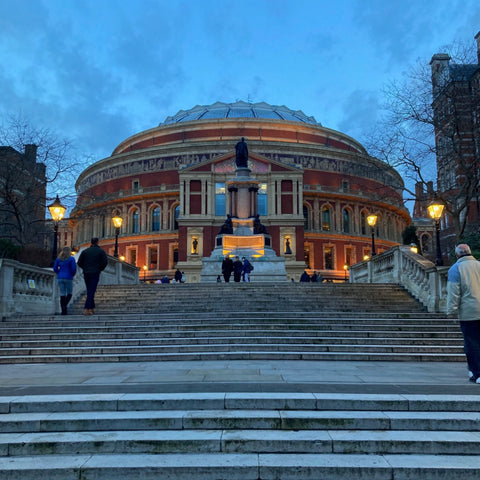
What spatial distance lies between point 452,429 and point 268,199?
51469 mm

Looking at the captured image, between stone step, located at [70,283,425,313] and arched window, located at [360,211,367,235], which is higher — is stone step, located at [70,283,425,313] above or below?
below

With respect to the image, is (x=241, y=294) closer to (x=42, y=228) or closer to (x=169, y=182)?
(x=42, y=228)

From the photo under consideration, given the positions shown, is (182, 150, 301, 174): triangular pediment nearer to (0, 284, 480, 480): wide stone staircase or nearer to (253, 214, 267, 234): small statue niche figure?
(253, 214, 267, 234): small statue niche figure

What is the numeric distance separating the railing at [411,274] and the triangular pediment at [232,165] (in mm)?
34483

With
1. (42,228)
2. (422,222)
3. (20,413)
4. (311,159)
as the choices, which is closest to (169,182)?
(311,159)

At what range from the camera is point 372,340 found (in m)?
11.2

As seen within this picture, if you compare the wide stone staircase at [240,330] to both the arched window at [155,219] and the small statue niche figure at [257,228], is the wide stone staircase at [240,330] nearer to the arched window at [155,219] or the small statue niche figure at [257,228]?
the small statue niche figure at [257,228]

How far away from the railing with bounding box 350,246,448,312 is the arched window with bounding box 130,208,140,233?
147 ft

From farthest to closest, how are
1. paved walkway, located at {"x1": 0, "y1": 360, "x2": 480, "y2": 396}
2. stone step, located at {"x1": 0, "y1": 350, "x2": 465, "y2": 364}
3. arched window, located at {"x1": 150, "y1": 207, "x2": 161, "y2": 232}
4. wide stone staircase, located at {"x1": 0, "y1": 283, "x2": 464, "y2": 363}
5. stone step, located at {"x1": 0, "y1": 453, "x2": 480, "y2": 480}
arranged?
arched window, located at {"x1": 150, "y1": 207, "x2": 161, "y2": 232} → wide stone staircase, located at {"x1": 0, "y1": 283, "x2": 464, "y2": 363} → stone step, located at {"x1": 0, "y1": 350, "x2": 465, "y2": 364} → paved walkway, located at {"x1": 0, "y1": 360, "x2": 480, "y2": 396} → stone step, located at {"x1": 0, "y1": 453, "x2": 480, "y2": 480}

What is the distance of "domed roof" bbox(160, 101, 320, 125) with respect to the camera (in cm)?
7344

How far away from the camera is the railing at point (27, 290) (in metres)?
13.3

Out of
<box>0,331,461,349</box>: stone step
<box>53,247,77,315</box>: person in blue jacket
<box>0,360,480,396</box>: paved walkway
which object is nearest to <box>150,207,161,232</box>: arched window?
<box>53,247,77,315</box>: person in blue jacket

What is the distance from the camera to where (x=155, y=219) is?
6353cm

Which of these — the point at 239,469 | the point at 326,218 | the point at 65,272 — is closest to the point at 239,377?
the point at 239,469
